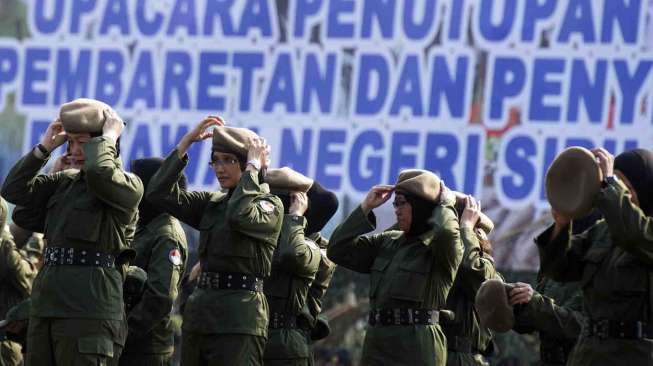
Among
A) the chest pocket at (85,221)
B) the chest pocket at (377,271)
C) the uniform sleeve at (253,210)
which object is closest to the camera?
the chest pocket at (85,221)

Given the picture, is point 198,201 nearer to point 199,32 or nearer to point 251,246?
point 251,246

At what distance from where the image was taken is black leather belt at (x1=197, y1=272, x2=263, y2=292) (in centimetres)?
875

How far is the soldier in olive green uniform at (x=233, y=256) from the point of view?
341 inches

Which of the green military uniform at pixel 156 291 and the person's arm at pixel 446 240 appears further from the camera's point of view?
the green military uniform at pixel 156 291

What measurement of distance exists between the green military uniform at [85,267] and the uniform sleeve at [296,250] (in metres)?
1.37

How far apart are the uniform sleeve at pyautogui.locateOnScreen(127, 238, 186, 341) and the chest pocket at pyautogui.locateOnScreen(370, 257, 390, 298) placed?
1273 mm

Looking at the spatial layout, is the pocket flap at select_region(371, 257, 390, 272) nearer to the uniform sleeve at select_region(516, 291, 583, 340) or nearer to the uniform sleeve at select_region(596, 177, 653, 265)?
the uniform sleeve at select_region(516, 291, 583, 340)

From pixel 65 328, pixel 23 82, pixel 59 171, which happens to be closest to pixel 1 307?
pixel 59 171

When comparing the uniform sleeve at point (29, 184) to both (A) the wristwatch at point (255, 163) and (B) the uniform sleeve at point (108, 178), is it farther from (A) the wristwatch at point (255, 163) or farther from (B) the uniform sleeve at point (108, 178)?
(A) the wristwatch at point (255, 163)

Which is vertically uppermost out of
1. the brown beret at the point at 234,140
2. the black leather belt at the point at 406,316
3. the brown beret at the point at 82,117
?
the brown beret at the point at 82,117

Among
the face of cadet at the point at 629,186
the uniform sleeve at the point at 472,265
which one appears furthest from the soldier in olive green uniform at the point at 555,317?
the face of cadet at the point at 629,186

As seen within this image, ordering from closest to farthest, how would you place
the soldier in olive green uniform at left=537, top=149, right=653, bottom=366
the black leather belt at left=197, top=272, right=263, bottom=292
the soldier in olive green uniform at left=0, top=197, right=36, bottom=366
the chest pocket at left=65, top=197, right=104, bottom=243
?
the soldier in olive green uniform at left=537, top=149, right=653, bottom=366 → the chest pocket at left=65, top=197, right=104, bottom=243 → the black leather belt at left=197, top=272, right=263, bottom=292 → the soldier in olive green uniform at left=0, top=197, right=36, bottom=366

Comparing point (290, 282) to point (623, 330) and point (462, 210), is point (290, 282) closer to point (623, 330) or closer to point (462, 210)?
point (462, 210)

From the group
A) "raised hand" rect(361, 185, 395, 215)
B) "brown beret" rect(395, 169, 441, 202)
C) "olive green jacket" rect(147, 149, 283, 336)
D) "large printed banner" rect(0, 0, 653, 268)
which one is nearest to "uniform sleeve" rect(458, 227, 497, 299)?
"brown beret" rect(395, 169, 441, 202)
